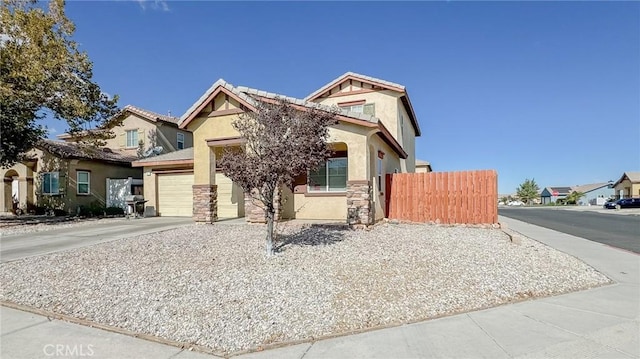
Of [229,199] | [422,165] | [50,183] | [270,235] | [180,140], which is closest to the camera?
[270,235]

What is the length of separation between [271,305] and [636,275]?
25.2ft

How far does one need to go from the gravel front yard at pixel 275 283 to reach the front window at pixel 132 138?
18.4 m

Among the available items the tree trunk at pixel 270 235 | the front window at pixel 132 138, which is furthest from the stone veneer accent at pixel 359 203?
the front window at pixel 132 138

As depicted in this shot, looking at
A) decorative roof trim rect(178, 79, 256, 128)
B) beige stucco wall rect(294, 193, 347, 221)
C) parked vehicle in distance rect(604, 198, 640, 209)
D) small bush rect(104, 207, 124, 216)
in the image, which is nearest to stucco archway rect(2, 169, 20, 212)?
small bush rect(104, 207, 124, 216)

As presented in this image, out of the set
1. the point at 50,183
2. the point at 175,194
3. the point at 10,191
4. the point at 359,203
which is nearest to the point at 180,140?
the point at 50,183

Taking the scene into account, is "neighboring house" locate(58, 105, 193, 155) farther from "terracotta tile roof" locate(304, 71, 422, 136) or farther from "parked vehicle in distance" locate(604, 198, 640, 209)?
"parked vehicle in distance" locate(604, 198, 640, 209)

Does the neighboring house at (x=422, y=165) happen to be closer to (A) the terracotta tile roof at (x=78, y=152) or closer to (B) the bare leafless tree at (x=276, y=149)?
(A) the terracotta tile roof at (x=78, y=152)

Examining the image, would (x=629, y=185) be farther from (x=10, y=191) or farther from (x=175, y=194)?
(x=10, y=191)

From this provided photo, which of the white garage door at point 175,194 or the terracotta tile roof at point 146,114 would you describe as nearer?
the white garage door at point 175,194

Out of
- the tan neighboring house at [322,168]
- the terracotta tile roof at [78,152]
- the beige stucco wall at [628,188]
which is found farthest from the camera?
the beige stucco wall at [628,188]

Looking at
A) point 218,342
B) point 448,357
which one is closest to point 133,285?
point 218,342

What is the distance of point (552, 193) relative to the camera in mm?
84625

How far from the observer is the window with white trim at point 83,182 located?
20219 millimetres

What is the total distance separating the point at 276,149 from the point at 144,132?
21.5 metres
